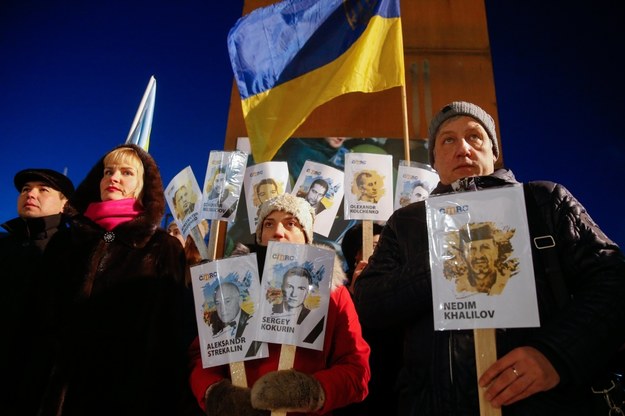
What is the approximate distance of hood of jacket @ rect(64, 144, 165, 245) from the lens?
2.41 metres

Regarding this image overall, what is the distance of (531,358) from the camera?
121cm

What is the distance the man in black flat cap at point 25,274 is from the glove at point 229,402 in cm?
92

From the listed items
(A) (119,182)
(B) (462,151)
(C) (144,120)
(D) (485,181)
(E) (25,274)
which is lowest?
(E) (25,274)

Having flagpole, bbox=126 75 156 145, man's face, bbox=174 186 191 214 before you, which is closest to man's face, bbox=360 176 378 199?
man's face, bbox=174 186 191 214

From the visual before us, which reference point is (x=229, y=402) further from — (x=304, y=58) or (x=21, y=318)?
(x=304, y=58)

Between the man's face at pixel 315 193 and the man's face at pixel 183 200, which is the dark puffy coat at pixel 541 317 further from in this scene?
the man's face at pixel 183 200

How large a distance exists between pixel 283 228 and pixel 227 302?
57 cm

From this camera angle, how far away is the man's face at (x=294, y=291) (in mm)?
1718

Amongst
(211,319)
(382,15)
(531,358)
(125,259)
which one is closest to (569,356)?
(531,358)

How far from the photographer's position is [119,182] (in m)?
2.55

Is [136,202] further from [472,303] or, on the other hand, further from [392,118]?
[392,118]

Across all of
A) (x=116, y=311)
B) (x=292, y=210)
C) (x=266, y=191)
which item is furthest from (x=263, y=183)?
(x=116, y=311)

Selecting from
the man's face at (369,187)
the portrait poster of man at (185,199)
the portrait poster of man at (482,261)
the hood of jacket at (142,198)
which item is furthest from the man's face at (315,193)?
the portrait poster of man at (482,261)

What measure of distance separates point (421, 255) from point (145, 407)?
1470 mm
